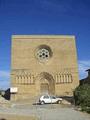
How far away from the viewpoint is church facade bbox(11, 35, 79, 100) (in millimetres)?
48031

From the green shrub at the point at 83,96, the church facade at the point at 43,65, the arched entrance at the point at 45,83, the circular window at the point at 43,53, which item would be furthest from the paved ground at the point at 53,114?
the circular window at the point at 43,53

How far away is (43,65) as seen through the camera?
49.4 metres

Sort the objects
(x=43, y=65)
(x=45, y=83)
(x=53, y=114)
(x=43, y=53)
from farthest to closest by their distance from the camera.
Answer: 1. (x=43, y=53)
2. (x=45, y=83)
3. (x=43, y=65)
4. (x=53, y=114)

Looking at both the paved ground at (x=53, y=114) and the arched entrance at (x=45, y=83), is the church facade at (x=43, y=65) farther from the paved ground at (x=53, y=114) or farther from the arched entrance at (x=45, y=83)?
the paved ground at (x=53, y=114)

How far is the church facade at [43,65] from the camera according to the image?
158 feet

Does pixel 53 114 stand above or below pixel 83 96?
below

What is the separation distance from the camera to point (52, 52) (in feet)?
164

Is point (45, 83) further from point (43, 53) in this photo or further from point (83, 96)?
point (83, 96)

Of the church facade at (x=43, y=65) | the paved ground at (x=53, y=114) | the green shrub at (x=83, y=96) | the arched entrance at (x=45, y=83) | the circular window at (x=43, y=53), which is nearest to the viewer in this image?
the paved ground at (x=53, y=114)

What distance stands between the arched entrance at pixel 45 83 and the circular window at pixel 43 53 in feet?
10.7

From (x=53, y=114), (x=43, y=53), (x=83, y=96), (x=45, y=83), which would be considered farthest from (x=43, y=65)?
(x=53, y=114)

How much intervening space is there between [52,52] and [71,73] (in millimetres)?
5519

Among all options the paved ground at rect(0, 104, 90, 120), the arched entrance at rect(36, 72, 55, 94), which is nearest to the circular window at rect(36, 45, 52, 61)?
the arched entrance at rect(36, 72, 55, 94)

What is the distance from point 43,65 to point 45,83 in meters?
3.55
